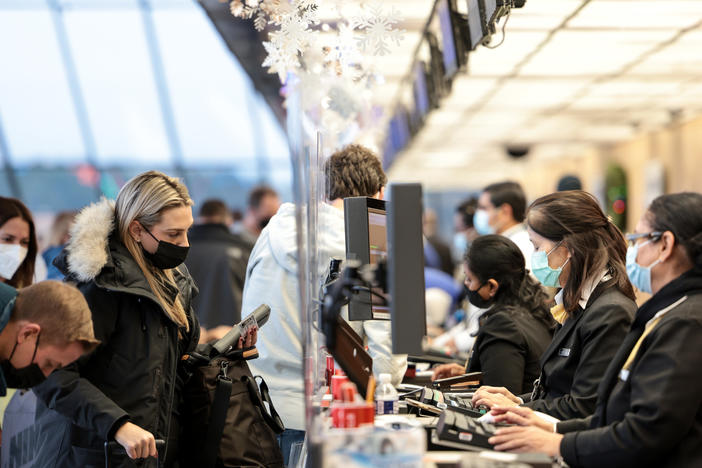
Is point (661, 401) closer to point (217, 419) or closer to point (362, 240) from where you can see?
point (362, 240)

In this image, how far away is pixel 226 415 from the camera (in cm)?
284

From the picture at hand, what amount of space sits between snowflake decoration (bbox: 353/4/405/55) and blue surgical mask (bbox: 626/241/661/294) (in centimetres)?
176

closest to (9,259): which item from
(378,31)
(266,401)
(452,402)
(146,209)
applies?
(146,209)

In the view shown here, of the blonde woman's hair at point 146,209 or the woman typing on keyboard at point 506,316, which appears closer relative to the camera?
the blonde woman's hair at point 146,209

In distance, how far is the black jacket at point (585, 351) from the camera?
262 centimetres

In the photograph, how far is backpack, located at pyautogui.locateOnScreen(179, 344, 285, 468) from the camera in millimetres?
2818

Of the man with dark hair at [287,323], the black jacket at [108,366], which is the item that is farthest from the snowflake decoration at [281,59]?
the black jacket at [108,366]

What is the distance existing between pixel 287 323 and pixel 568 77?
531cm

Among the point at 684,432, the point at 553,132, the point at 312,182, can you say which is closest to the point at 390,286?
the point at 312,182

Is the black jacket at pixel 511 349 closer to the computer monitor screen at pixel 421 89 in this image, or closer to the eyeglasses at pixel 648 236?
the eyeglasses at pixel 648 236

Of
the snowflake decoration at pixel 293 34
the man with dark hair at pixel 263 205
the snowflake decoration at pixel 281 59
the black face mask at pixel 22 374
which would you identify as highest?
the snowflake decoration at pixel 293 34

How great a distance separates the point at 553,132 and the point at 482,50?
19.3 feet

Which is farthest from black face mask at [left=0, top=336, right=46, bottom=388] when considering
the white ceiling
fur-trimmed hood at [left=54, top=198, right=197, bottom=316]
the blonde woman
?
the white ceiling

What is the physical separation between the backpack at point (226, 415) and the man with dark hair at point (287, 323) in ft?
0.36
